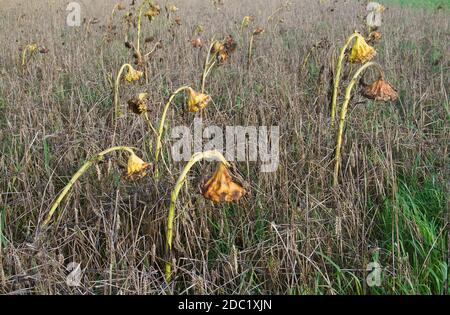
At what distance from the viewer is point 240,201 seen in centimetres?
180

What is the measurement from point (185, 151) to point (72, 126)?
2.02ft

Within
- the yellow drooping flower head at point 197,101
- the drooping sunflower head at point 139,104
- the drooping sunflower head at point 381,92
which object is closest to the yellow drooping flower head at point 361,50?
the drooping sunflower head at point 381,92

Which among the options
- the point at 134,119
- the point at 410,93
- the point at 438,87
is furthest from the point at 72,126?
the point at 438,87

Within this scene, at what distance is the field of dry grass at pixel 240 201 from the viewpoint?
4.66 ft

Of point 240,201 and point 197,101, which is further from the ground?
point 197,101

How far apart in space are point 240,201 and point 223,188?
0.63 meters

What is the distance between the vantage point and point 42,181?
1.99m

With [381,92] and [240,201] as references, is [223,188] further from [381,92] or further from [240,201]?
[381,92]

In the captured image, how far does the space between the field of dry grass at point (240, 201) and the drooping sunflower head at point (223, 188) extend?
0.25 meters

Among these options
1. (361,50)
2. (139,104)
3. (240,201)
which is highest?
(361,50)

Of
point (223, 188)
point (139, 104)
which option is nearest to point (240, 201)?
point (139, 104)

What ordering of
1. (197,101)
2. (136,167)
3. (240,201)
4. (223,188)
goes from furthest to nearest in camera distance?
(240,201)
(197,101)
(136,167)
(223,188)

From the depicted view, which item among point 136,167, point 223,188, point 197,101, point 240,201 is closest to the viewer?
point 223,188
